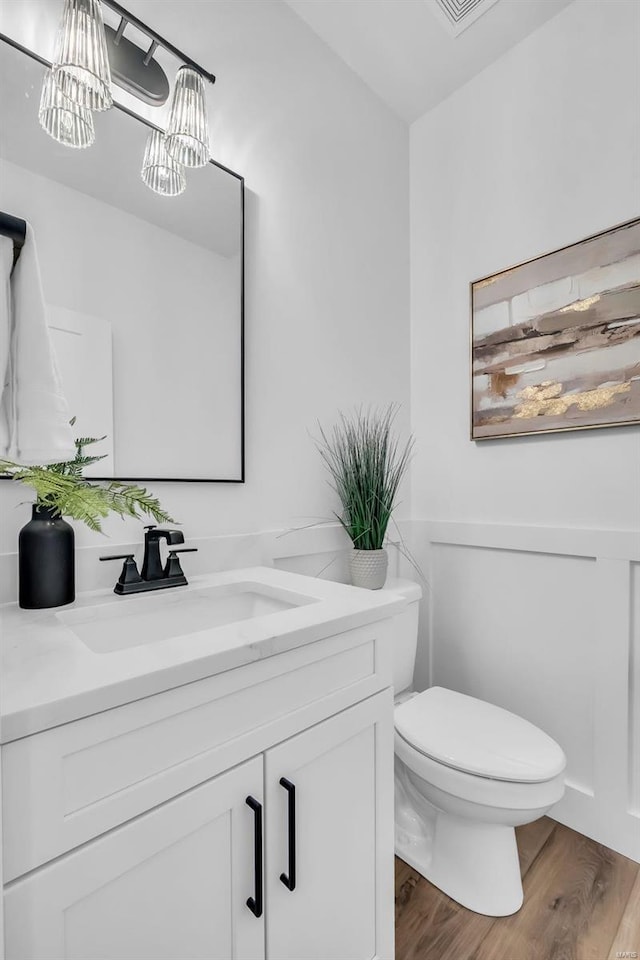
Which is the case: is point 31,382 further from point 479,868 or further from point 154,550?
point 479,868

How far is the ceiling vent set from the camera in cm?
148

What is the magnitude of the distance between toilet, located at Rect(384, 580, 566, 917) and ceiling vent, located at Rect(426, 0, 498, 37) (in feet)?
6.91

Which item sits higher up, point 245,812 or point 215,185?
point 215,185

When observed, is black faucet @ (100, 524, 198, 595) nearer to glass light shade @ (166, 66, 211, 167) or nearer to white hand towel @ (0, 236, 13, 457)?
white hand towel @ (0, 236, 13, 457)

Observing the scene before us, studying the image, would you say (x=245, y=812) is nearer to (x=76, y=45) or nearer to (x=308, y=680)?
(x=308, y=680)

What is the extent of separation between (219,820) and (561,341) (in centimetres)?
152

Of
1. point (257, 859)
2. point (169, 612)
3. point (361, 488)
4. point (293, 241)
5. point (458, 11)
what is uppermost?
point (458, 11)

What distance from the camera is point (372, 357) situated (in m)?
1.78

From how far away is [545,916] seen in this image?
1199mm

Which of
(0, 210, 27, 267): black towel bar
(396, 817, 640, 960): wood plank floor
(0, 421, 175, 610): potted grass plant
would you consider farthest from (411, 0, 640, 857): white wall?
(0, 210, 27, 267): black towel bar

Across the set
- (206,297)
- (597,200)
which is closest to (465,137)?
(597,200)

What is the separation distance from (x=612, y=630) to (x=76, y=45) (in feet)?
6.31

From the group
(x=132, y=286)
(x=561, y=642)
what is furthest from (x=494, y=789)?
(x=132, y=286)

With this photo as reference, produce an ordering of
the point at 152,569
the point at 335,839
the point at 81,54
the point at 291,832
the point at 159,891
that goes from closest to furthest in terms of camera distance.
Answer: the point at 159,891, the point at 291,832, the point at 335,839, the point at 81,54, the point at 152,569
